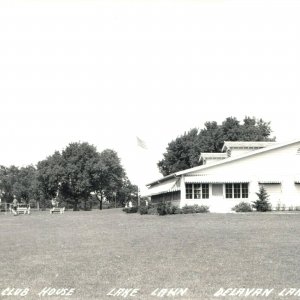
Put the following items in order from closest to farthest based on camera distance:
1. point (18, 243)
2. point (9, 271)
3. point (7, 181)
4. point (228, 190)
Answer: point (9, 271) → point (18, 243) → point (228, 190) → point (7, 181)

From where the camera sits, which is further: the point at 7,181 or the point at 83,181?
the point at 7,181

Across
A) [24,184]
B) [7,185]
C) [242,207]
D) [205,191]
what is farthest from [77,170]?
[7,185]

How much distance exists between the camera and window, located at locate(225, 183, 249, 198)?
35.8 metres

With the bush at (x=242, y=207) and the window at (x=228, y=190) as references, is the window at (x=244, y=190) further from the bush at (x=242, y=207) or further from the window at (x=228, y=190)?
the bush at (x=242, y=207)

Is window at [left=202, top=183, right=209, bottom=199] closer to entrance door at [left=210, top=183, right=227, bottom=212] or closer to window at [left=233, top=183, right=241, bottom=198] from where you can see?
entrance door at [left=210, top=183, right=227, bottom=212]

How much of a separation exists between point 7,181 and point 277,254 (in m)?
108

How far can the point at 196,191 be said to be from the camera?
35.7 m

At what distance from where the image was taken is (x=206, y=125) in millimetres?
70312

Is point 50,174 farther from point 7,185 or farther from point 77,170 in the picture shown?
point 7,185

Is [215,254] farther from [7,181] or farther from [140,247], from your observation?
[7,181]

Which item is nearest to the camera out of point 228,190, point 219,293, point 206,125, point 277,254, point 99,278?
point 219,293

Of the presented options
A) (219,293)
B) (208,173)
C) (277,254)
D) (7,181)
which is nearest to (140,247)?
(277,254)

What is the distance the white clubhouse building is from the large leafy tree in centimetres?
2869

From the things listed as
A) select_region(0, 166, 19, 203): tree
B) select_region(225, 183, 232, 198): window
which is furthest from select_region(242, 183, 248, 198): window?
select_region(0, 166, 19, 203): tree
